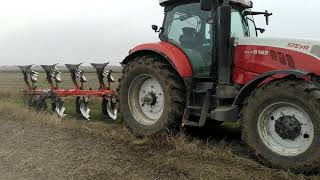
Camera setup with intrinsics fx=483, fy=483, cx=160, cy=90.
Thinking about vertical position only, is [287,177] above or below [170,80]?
below

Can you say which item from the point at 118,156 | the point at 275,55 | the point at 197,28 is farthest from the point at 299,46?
the point at 118,156

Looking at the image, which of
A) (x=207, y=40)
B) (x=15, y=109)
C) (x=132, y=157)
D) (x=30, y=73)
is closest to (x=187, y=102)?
(x=207, y=40)

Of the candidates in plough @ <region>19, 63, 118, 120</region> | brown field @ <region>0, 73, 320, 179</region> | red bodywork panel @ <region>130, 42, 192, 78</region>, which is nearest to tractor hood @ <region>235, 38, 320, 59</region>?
red bodywork panel @ <region>130, 42, 192, 78</region>

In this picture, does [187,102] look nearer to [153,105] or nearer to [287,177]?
[153,105]

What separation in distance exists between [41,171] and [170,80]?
→ 2.57 m

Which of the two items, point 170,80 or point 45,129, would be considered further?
point 45,129

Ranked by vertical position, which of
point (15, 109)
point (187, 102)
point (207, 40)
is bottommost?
point (15, 109)

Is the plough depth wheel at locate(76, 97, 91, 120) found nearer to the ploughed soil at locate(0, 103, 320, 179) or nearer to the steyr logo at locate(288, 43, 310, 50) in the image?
the ploughed soil at locate(0, 103, 320, 179)

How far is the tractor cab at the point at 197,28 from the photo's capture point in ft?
23.7

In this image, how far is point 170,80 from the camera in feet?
23.8

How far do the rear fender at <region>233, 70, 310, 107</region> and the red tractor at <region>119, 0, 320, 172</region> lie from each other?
12mm

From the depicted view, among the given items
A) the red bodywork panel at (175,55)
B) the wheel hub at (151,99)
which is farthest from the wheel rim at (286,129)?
the wheel hub at (151,99)

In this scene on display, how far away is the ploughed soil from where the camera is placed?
532 centimetres

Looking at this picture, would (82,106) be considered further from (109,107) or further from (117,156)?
(117,156)
